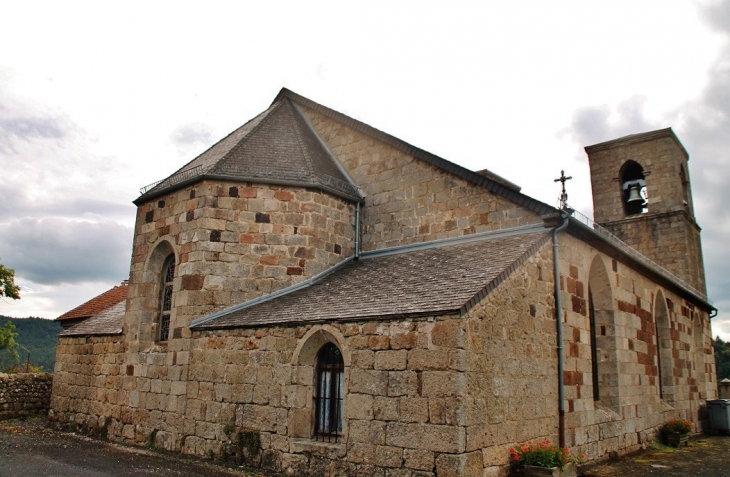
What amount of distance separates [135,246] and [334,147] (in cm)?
494

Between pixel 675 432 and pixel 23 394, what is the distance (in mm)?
16217

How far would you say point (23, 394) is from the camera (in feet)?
50.3

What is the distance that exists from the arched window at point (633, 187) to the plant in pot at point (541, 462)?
14.5 m

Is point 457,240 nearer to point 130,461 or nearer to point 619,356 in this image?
point 619,356

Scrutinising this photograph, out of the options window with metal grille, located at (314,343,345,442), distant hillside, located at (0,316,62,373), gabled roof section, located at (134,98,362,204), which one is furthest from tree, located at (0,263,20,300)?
distant hillside, located at (0,316,62,373)

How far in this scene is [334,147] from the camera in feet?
44.7

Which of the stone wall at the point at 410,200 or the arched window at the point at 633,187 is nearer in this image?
the stone wall at the point at 410,200

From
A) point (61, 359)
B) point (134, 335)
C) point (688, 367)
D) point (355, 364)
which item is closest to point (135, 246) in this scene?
point (134, 335)

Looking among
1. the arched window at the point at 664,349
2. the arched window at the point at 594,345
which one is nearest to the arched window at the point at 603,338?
the arched window at the point at 594,345

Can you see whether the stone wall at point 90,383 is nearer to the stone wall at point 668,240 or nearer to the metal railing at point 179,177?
the metal railing at point 179,177

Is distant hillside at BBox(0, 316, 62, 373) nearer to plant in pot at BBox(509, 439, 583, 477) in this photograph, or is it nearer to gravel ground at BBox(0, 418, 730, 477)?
gravel ground at BBox(0, 418, 730, 477)

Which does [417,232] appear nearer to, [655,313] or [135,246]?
[135,246]

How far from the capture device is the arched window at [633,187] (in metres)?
20.2

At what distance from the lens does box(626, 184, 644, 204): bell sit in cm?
1967
